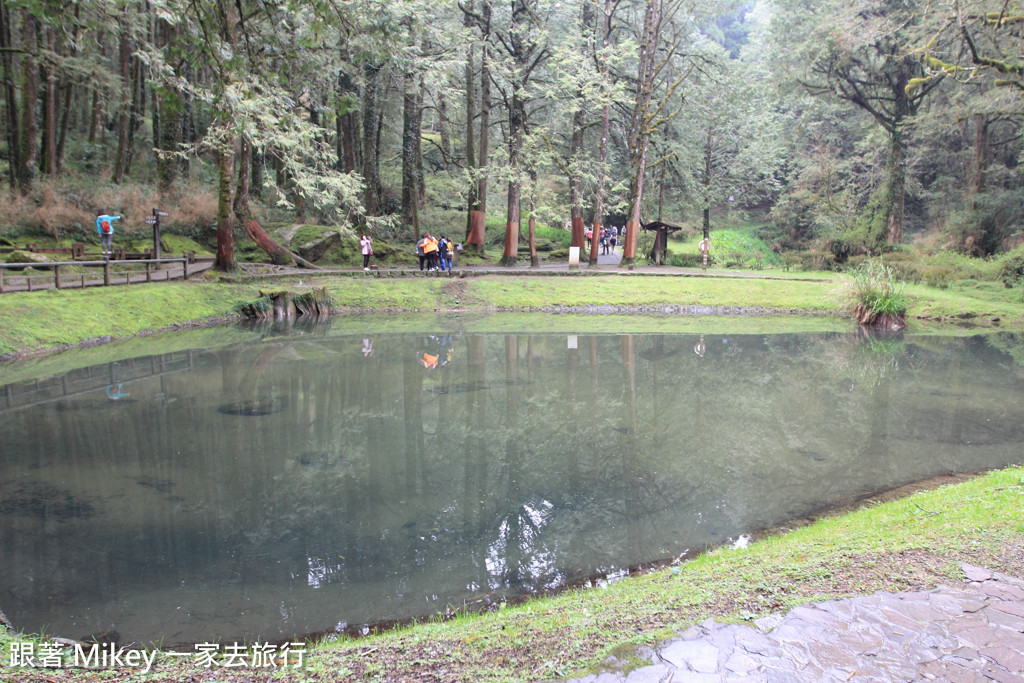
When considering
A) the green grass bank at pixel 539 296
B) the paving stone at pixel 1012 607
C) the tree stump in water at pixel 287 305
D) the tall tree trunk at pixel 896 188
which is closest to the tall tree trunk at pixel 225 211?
the green grass bank at pixel 539 296

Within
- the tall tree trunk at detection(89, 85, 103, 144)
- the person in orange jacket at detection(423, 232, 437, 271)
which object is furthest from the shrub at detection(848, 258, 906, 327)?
the tall tree trunk at detection(89, 85, 103, 144)

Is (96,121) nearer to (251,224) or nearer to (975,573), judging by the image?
(251,224)

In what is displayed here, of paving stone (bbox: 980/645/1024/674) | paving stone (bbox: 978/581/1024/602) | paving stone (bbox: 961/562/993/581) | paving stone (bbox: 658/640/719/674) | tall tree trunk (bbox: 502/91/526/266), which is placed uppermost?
tall tree trunk (bbox: 502/91/526/266)

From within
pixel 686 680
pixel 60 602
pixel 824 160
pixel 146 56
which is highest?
pixel 824 160

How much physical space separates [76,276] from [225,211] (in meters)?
4.93

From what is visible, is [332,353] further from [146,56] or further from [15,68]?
[15,68]

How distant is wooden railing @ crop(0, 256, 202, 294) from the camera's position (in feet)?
49.7

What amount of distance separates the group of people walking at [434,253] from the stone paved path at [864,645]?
21.1 m

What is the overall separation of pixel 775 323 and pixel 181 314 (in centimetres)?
1798

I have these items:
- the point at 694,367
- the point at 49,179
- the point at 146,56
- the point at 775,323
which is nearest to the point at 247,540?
the point at 146,56

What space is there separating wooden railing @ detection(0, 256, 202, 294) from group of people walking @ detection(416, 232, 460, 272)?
26.2 feet

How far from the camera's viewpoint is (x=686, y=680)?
304 centimetres

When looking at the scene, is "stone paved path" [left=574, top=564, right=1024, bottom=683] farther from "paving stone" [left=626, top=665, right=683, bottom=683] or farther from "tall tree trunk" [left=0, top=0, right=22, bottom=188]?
"tall tree trunk" [left=0, top=0, right=22, bottom=188]

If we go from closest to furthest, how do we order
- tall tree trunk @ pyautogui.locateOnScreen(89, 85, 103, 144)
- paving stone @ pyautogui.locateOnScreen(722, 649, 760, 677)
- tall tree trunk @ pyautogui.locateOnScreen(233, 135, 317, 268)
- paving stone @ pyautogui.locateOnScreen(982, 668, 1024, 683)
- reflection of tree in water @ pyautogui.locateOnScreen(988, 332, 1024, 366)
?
1. paving stone @ pyautogui.locateOnScreen(982, 668, 1024, 683)
2. paving stone @ pyautogui.locateOnScreen(722, 649, 760, 677)
3. reflection of tree in water @ pyautogui.locateOnScreen(988, 332, 1024, 366)
4. tall tree trunk @ pyautogui.locateOnScreen(233, 135, 317, 268)
5. tall tree trunk @ pyautogui.locateOnScreen(89, 85, 103, 144)
